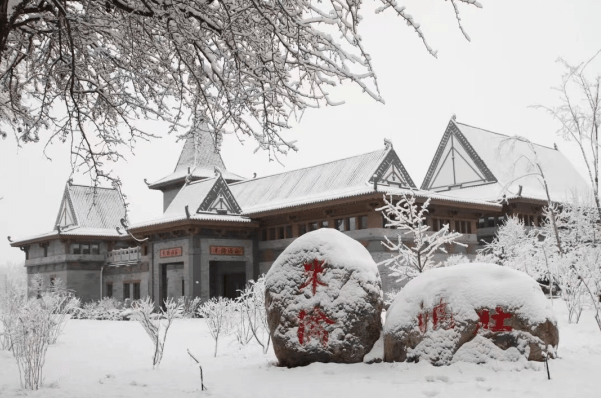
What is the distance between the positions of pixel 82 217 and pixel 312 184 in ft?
54.4

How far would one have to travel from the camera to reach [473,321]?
29.0ft

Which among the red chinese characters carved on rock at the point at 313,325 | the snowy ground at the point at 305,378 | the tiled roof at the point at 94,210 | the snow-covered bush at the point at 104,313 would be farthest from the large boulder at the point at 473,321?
the tiled roof at the point at 94,210

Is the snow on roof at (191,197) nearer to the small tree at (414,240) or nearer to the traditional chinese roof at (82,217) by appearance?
the traditional chinese roof at (82,217)

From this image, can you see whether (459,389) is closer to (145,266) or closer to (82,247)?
(145,266)

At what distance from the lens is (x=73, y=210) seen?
37.8 metres

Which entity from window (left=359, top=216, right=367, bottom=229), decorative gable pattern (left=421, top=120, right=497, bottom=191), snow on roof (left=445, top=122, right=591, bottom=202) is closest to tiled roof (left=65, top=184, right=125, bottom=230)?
window (left=359, top=216, right=367, bottom=229)

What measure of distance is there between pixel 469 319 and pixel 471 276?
0.78 meters

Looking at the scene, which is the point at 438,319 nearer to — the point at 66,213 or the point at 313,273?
the point at 313,273

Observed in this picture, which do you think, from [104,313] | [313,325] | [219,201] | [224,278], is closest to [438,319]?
[313,325]

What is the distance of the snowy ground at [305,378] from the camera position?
7699 millimetres

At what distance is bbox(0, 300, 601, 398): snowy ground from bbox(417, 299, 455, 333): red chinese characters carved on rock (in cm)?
59

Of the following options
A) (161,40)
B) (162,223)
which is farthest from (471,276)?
(162,223)

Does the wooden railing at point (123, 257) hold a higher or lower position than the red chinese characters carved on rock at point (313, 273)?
higher

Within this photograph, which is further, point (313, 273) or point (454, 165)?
point (454, 165)
